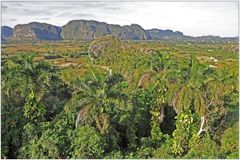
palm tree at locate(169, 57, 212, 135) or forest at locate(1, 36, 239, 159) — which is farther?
palm tree at locate(169, 57, 212, 135)

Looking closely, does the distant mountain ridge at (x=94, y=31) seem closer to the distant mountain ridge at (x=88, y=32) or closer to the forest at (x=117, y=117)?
the distant mountain ridge at (x=88, y=32)

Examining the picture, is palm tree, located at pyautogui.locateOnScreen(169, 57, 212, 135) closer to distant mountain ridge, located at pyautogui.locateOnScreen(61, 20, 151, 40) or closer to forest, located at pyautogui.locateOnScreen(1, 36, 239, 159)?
forest, located at pyautogui.locateOnScreen(1, 36, 239, 159)

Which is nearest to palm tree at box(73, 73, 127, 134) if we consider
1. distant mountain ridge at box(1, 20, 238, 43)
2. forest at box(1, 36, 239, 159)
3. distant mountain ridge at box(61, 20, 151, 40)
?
forest at box(1, 36, 239, 159)

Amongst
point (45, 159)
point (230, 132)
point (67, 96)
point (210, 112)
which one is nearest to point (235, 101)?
point (210, 112)

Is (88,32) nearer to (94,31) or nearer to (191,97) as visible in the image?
(94,31)

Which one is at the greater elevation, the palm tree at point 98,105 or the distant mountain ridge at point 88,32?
the distant mountain ridge at point 88,32

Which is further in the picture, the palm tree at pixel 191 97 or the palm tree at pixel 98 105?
the palm tree at pixel 191 97

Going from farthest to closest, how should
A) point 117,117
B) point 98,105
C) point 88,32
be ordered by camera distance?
1. point 88,32
2. point 117,117
3. point 98,105

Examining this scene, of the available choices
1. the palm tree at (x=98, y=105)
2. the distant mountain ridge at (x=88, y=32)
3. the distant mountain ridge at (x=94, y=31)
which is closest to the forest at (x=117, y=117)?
the palm tree at (x=98, y=105)

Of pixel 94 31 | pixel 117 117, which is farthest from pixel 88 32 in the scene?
pixel 117 117

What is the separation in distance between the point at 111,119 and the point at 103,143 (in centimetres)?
145

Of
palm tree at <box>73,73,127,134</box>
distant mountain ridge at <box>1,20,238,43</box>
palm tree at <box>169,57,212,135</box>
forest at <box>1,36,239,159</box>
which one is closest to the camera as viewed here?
forest at <box>1,36,239,159</box>

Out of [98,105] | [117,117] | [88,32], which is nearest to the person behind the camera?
[98,105]

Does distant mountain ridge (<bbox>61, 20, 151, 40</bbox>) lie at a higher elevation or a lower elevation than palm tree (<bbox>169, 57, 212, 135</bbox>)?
higher
